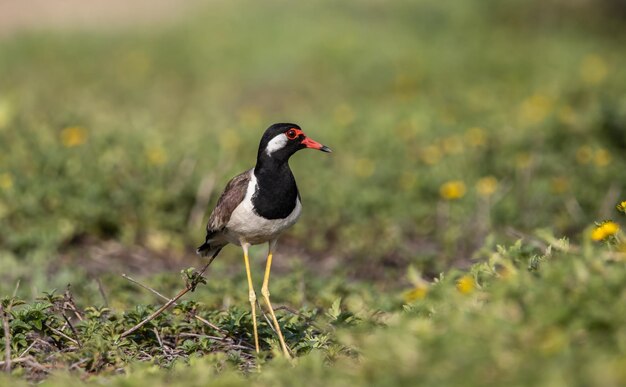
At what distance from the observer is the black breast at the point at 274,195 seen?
4945 millimetres

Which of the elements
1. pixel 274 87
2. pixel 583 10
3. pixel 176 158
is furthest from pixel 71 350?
pixel 583 10

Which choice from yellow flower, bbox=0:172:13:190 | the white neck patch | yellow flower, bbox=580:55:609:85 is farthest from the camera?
yellow flower, bbox=580:55:609:85

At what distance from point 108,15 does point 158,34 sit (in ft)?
8.36

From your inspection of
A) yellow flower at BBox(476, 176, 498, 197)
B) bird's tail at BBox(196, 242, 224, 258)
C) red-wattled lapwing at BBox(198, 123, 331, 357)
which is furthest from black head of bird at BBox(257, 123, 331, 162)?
yellow flower at BBox(476, 176, 498, 197)

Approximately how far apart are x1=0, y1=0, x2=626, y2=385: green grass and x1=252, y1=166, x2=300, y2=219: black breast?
54 centimetres

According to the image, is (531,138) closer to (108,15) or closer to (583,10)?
(583,10)

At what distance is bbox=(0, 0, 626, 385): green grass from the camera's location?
10.8 ft

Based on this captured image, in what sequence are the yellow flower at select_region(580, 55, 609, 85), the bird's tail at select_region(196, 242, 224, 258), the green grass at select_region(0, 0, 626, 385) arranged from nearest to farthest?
the green grass at select_region(0, 0, 626, 385), the bird's tail at select_region(196, 242, 224, 258), the yellow flower at select_region(580, 55, 609, 85)

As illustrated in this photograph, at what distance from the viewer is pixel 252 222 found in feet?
16.3

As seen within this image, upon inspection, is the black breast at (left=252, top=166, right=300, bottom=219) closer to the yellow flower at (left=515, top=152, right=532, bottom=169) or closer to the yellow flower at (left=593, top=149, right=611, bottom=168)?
the yellow flower at (left=515, top=152, right=532, bottom=169)

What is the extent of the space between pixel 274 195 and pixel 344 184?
3.74 metres

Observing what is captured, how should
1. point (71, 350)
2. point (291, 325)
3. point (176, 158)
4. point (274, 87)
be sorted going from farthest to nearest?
point (274, 87) < point (176, 158) < point (291, 325) < point (71, 350)

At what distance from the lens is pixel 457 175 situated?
8.62 m

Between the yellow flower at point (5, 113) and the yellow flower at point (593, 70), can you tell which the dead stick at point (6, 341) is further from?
the yellow flower at point (593, 70)
